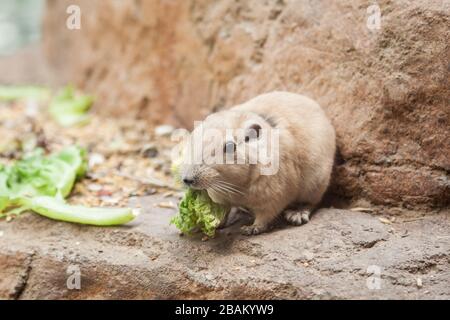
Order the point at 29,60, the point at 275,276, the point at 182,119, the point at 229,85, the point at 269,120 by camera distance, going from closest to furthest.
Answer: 1. the point at 275,276
2. the point at 269,120
3. the point at 229,85
4. the point at 182,119
5. the point at 29,60

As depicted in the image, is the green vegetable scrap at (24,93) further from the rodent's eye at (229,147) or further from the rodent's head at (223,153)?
the rodent's eye at (229,147)

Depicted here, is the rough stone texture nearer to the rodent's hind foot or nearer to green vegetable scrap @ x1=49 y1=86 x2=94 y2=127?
the rodent's hind foot

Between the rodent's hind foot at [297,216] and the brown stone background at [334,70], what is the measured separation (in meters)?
0.59

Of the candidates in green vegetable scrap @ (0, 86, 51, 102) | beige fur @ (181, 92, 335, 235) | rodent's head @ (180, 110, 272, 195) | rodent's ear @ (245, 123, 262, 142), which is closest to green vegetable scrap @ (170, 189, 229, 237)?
beige fur @ (181, 92, 335, 235)

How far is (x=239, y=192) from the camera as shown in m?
4.95

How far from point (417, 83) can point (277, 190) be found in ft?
5.14

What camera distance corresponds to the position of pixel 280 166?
512cm

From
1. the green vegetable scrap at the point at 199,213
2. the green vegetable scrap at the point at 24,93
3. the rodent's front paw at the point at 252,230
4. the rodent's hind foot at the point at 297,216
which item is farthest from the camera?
the green vegetable scrap at the point at 24,93

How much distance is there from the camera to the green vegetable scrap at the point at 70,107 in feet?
28.6

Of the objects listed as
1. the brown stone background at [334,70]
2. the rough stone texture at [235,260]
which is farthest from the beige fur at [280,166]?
the brown stone background at [334,70]

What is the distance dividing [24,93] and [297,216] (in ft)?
23.3

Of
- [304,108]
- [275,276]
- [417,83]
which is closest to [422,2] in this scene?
[417,83]
